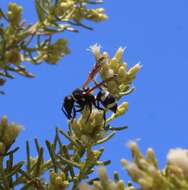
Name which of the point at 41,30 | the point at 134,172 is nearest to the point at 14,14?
the point at 41,30

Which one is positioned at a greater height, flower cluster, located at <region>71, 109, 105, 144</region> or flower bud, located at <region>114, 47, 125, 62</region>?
flower bud, located at <region>114, 47, 125, 62</region>

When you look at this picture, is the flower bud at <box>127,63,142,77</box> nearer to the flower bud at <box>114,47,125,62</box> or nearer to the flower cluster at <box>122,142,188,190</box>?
the flower bud at <box>114,47,125,62</box>

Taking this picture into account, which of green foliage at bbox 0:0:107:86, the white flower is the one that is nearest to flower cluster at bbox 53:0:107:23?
green foliage at bbox 0:0:107:86

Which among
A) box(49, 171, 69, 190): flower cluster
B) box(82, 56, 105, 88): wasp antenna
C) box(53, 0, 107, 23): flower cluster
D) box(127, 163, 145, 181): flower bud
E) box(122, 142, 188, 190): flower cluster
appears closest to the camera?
box(122, 142, 188, 190): flower cluster

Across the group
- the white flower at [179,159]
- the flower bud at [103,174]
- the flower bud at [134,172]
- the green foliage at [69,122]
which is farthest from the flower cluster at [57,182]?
the white flower at [179,159]

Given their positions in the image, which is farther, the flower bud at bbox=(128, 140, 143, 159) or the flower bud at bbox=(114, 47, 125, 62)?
the flower bud at bbox=(114, 47, 125, 62)

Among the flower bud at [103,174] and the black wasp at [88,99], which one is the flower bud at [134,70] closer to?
the black wasp at [88,99]

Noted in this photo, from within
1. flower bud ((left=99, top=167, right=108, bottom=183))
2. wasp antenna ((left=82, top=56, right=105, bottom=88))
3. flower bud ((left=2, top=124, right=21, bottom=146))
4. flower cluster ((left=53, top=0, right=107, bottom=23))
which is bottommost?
flower bud ((left=99, top=167, right=108, bottom=183))
